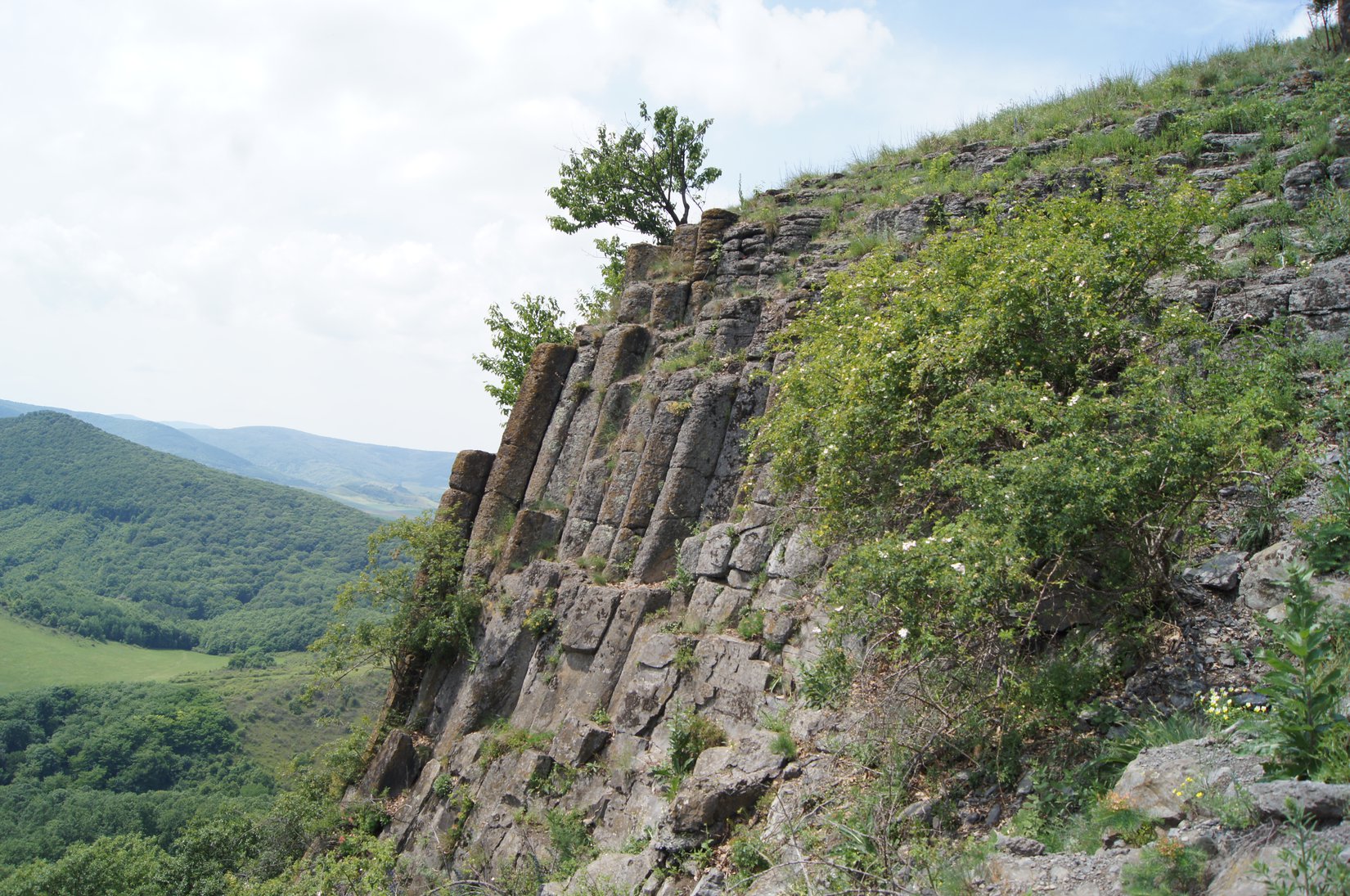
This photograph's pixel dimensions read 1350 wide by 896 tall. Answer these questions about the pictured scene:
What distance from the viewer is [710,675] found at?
12.4m

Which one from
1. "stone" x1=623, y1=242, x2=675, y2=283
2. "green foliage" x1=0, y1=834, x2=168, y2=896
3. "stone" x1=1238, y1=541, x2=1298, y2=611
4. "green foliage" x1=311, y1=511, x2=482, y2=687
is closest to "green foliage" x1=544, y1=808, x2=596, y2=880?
"green foliage" x1=311, y1=511, x2=482, y2=687

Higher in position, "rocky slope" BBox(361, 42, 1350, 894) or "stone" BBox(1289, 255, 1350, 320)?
"stone" BBox(1289, 255, 1350, 320)

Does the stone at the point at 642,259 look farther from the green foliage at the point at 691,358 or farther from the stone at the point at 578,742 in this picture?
the stone at the point at 578,742

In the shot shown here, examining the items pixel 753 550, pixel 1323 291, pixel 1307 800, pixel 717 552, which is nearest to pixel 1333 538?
pixel 1307 800

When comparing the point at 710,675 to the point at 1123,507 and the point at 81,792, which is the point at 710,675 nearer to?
the point at 1123,507

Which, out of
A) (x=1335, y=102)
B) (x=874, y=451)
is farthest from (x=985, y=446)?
(x=1335, y=102)

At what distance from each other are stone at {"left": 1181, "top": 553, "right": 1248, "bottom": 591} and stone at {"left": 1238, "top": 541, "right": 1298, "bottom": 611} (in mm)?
125

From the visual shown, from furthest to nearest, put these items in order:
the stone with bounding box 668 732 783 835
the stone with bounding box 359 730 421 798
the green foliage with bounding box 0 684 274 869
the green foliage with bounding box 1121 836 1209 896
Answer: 1. the green foliage with bounding box 0 684 274 869
2. the stone with bounding box 359 730 421 798
3. the stone with bounding box 668 732 783 835
4. the green foliage with bounding box 1121 836 1209 896

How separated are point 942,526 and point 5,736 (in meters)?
111

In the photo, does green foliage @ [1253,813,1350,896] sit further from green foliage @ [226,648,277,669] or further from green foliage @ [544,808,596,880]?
green foliage @ [226,648,277,669]

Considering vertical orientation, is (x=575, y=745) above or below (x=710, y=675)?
below

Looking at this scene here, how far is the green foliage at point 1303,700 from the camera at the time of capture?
4.98 m

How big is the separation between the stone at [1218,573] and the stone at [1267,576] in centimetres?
13

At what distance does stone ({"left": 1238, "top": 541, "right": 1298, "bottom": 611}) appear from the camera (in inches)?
269
